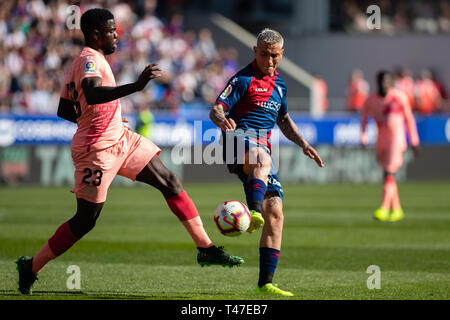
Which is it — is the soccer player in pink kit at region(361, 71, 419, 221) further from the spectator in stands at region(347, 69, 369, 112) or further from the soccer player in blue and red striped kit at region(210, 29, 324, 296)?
the spectator in stands at region(347, 69, 369, 112)

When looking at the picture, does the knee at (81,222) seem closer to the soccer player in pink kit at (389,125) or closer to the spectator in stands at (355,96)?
the soccer player in pink kit at (389,125)

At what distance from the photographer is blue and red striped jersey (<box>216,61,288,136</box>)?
799cm

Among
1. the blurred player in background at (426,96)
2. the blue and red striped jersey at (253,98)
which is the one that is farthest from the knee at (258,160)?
the blurred player in background at (426,96)

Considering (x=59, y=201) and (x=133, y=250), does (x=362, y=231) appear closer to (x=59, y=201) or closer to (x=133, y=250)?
(x=133, y=250)

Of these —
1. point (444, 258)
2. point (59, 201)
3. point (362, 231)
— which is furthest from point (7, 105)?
point (444, 258)

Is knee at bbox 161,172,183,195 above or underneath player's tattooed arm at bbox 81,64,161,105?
underneath

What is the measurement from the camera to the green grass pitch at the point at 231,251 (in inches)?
329

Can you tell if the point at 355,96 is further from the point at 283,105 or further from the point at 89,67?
the point at 89,67

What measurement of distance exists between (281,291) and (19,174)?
1725 centimetres

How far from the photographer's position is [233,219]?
7398 millimetres

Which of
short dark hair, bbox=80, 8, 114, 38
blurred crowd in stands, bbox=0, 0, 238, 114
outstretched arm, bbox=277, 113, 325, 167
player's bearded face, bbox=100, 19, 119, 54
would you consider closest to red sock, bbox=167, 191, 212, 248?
outstretched arm, bbox=277, 113, 325, 167

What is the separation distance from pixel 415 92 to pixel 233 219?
2441cm

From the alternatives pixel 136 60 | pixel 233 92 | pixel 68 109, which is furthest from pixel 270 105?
pixel 136 60

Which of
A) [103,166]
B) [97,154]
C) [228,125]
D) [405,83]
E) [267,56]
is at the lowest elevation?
[103,166]
